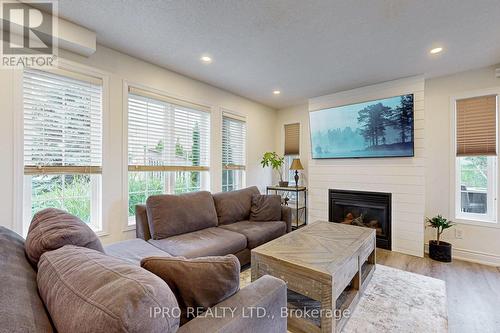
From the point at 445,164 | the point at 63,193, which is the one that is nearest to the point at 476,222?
the point at 445,164

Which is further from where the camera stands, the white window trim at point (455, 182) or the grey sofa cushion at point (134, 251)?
→ the white window trim at point (455, 182)

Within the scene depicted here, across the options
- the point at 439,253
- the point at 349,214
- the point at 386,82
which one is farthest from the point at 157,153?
the point at 439,253

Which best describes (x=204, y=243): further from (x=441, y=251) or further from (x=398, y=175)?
(x=441, y=251)

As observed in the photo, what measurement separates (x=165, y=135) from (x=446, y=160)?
4.04m

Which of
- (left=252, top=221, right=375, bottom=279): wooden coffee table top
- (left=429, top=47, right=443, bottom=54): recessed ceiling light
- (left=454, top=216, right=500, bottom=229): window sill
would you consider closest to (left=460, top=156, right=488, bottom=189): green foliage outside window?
(left=454, top=216, right=500, bottom=229): window sill

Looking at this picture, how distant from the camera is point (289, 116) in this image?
4930 millimetres

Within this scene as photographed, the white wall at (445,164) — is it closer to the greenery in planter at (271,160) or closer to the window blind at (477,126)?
the window blind at (477,126)

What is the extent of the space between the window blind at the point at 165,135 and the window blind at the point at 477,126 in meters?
3.70

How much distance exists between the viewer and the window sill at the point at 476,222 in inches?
113

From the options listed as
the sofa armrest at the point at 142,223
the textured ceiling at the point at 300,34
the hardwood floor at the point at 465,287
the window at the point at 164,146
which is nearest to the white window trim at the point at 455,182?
the textured ceiling at the point at 300,34

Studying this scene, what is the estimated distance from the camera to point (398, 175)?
329 cm

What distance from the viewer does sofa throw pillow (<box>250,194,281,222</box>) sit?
324 cm

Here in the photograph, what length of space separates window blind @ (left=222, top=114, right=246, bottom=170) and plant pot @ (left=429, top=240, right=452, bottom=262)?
124 inches

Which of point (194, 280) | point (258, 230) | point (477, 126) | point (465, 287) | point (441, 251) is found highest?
point (477, 126)
